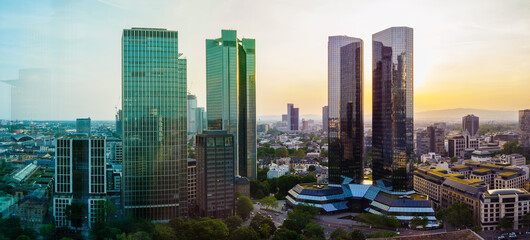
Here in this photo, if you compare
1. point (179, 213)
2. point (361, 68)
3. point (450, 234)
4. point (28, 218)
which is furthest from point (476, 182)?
point (28, 218)

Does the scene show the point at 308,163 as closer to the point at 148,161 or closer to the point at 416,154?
the point at 416,154

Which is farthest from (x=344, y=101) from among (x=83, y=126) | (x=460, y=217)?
(x=83, y=126)

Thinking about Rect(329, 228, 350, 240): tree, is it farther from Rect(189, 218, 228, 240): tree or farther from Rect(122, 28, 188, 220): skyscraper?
Rect(122, 28, 188, 220): skyscraper

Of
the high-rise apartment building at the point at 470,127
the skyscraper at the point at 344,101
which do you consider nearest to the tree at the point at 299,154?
the high-rise apartment building at the point at 470,127

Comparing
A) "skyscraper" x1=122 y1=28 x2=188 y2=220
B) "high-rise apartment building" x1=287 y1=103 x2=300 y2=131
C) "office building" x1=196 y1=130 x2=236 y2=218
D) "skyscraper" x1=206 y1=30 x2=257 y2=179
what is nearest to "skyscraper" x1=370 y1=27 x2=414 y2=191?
"office building" x1=196 y1=130 x2=236 y2=218

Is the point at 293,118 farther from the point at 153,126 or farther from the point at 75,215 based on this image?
the point at 75,215

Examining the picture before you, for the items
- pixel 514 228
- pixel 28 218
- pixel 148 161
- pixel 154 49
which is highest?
pixel 154 49
